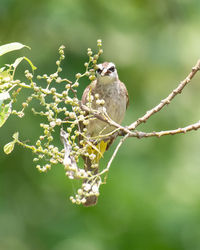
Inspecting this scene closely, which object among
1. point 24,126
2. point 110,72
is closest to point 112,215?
point 24,126

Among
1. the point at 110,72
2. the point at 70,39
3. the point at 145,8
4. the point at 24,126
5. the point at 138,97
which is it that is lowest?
the point at 110,72

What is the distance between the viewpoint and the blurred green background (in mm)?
5973

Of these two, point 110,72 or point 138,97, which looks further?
point 138,97

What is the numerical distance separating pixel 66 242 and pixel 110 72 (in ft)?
8.70

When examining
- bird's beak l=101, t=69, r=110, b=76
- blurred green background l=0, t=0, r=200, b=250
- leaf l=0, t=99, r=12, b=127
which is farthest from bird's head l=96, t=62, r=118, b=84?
leaf l=0, t=99, r=12, b=127

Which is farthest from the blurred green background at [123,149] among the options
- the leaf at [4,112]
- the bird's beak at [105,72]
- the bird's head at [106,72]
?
the leaf at [4,112]

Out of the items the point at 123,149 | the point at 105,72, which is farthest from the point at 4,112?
the point at 123,149

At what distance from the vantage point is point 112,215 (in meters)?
6.05

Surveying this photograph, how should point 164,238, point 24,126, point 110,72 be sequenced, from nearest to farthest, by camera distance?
1. point 110,72
2. point 164,238
3. point 24,126

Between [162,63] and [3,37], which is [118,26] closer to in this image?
[162,63]

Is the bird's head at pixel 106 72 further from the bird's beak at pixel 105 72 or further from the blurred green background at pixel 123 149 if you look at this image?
the blurred green background at pixel 123 149

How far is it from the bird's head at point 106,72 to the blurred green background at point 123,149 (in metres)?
1.76

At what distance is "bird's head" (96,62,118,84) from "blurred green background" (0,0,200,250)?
5.76ft

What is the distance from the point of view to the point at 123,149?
6668mm
